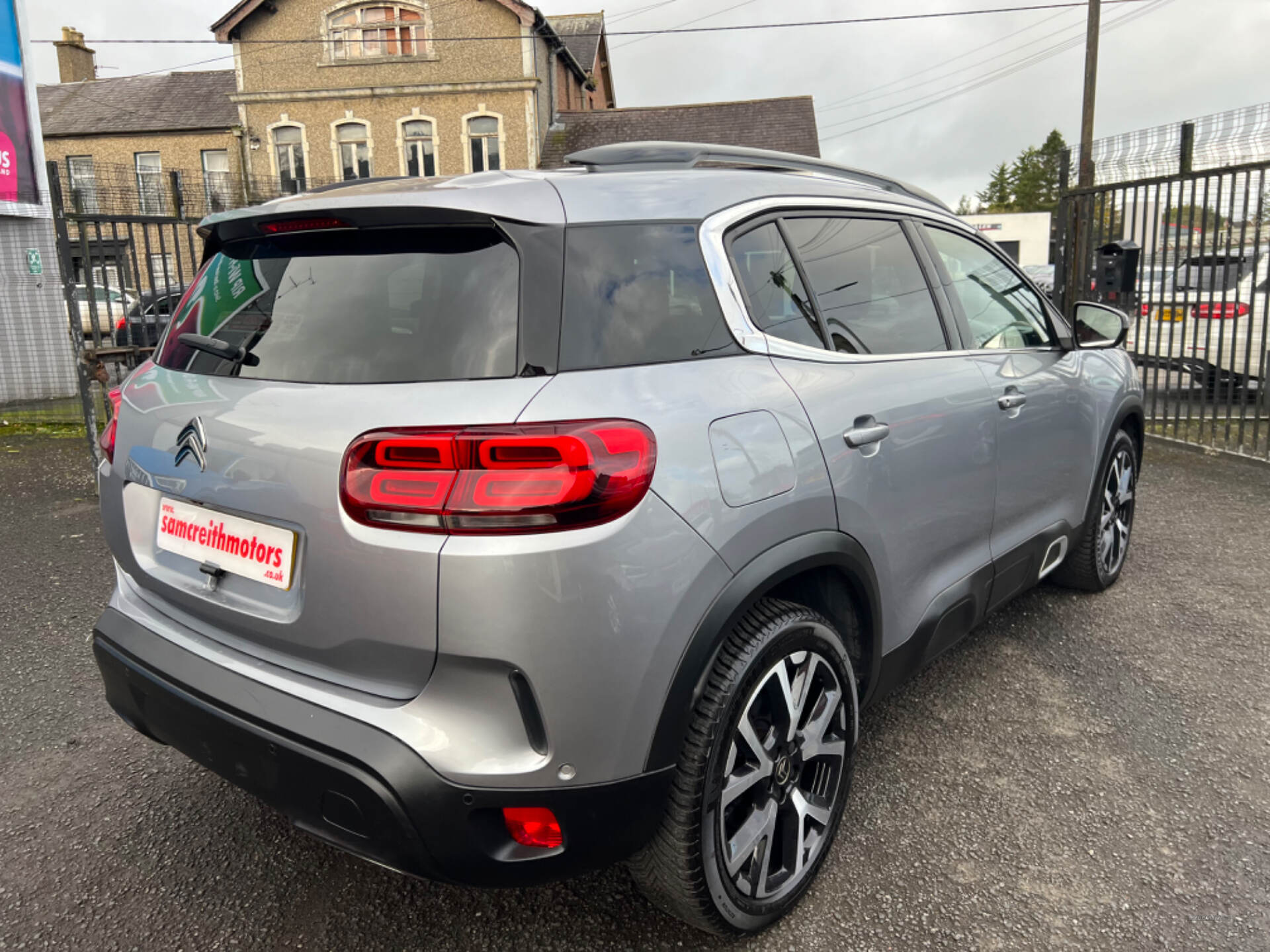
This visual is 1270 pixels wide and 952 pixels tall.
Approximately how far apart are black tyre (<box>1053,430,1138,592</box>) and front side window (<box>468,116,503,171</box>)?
1119 inches

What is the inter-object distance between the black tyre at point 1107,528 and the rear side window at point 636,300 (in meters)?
2.58

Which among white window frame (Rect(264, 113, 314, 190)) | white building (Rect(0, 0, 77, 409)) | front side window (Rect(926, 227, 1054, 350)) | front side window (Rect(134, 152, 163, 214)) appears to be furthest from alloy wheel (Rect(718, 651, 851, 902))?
white window frame (Rect(264, 113, 314, 190))

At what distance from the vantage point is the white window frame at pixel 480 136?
98.5ft

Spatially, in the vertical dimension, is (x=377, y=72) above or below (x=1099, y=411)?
above

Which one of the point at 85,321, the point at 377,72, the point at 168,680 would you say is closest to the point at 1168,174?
the point at 168,680

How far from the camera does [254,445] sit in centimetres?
188

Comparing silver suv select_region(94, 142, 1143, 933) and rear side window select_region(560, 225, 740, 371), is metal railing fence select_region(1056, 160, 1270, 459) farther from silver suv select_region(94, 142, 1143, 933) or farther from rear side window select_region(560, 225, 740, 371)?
rear side window select_region(560, 225, 740, 371)

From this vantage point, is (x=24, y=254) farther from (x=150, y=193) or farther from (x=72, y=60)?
(x=72, y=60)

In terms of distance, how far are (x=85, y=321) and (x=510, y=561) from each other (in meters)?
7.19

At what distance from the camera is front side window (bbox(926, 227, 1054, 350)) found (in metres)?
3.18

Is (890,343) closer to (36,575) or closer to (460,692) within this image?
(460,692)

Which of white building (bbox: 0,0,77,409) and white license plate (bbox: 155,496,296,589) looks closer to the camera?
white license plate (bbox: 155,496,296,589)

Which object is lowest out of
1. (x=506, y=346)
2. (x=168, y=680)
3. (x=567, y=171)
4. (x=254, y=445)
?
(x=168, y=680)

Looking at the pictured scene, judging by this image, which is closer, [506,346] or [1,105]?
[506,346]
